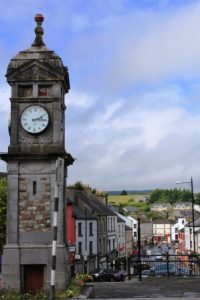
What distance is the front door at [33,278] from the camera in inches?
722

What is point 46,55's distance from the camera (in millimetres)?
19281

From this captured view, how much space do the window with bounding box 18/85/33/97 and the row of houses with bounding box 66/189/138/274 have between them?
3354cm

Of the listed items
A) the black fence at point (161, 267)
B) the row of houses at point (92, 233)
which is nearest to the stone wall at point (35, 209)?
the black fence at point (161, 267)

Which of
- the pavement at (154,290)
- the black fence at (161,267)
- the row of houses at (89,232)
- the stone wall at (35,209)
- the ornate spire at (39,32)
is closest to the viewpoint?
the pavement at (154,290)

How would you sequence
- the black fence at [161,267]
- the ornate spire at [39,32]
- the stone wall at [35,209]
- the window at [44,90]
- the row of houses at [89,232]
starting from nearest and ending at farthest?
1. the stone wall at [35,209]
2. the window at [44,90]
3. the ornate spire at [39,32]
4. the black fence at [161,267]
5. the row of houses at [89,232]

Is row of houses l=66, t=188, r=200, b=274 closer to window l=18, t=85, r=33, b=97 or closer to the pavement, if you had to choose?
the pavement

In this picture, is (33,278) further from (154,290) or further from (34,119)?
(34,119)

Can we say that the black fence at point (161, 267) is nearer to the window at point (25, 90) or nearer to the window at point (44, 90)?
the window at point (44, 90)

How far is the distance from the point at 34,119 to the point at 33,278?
554cm

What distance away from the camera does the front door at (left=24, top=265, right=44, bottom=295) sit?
722 inches

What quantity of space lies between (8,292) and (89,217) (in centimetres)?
4430

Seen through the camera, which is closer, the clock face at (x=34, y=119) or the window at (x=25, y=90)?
the clock face at (x=34, y=119)

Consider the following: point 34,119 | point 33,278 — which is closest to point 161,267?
point 33,278

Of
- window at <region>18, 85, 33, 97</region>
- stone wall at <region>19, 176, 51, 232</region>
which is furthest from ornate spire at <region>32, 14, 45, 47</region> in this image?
stone wall at <region>19, 176, 51, 232</region>
